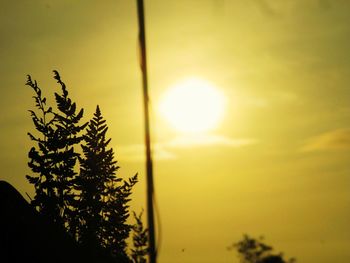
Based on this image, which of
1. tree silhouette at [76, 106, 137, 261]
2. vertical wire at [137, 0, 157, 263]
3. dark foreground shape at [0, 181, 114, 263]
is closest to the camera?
vertical wire at [137, 0, 157, 263]

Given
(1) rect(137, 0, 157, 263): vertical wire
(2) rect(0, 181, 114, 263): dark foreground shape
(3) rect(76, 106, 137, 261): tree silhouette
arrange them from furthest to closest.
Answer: (3) rect(76, 106, 137, 261): tree silhouette, (2) rect(0, 181, 114, 263): dark foreground shape, (1) rect(137, 0, 157, 263): vertical wire

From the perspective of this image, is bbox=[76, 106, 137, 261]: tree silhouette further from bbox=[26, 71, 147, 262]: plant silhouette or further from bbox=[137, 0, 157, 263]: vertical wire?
bbox=[137, 0, 157, 263]: vertical wire

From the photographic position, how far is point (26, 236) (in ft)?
68.9

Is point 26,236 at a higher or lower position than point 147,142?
higher

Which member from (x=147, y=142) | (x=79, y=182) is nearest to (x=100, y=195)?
(x=79, y=182)

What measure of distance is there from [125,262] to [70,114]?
1564 centimetres

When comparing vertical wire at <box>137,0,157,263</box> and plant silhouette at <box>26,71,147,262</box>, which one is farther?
plant silhouette at <box>26,71,147,262</box>

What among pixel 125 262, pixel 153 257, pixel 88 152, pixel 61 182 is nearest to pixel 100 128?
pixel 88 152

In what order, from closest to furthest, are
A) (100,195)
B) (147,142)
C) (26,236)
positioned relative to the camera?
(147,142) → (26,236) → (100,195)

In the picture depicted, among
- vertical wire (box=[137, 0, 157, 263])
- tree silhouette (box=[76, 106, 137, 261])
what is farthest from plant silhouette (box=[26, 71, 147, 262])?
vertical wire (box=[137, 0, 157, 263])

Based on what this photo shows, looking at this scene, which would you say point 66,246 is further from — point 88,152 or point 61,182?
point 88,152

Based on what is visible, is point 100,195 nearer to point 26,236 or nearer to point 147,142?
point 26,236

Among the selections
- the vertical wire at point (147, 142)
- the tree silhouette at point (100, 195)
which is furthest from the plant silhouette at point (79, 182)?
the vertical wire at point (147, 142)

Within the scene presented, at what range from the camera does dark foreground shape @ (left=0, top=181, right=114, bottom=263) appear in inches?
810
